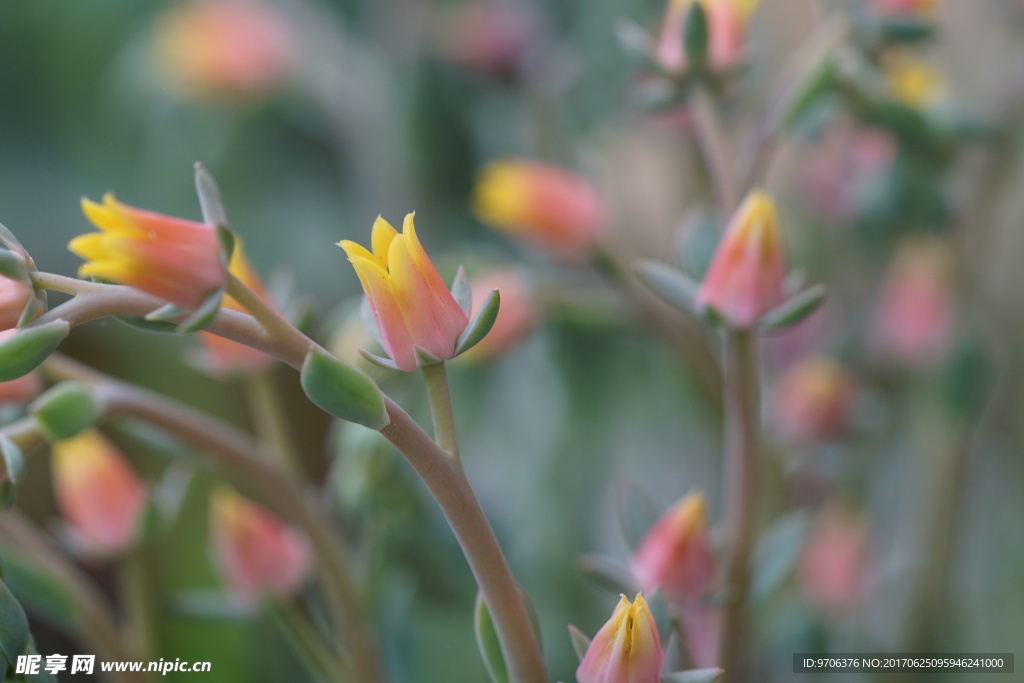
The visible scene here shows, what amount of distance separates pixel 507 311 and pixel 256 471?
15 cm

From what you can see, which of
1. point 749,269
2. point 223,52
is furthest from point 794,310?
point 223,52

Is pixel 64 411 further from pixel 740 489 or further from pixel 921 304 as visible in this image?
pixel 921 304

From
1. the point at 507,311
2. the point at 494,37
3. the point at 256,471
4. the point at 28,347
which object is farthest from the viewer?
the point at 494,37

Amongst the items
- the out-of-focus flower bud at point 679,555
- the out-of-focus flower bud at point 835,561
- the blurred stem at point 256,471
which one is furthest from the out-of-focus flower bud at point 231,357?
the out-of-focus flower bud at point 835,561

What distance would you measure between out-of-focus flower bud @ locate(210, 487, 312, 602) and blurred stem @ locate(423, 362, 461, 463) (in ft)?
0.51

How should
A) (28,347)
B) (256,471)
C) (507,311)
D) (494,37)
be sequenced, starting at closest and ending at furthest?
(28,347) < (256,471) < (507,311) < (494,37)

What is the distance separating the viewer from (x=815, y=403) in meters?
0.41

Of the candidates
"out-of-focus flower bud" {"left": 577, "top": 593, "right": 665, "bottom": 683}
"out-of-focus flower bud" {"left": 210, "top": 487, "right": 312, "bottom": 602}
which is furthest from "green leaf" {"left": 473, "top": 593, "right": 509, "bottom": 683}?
"out-of-focus flower bud" {"left": 210, "top": 487, "right": 312, "bottom": 602}

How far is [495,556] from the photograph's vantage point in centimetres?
20

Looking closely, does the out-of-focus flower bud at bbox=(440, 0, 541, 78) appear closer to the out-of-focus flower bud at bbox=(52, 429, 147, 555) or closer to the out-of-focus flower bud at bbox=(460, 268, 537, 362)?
the out-of-focus flower bud at bbox=(460, 268, 537, 362)

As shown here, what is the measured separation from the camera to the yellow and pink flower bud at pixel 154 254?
0.18 metres

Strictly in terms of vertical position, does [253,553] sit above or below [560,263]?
below

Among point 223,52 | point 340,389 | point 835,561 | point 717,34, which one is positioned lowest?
point 835,561

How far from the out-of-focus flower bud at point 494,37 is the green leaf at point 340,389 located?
1.30 ft
